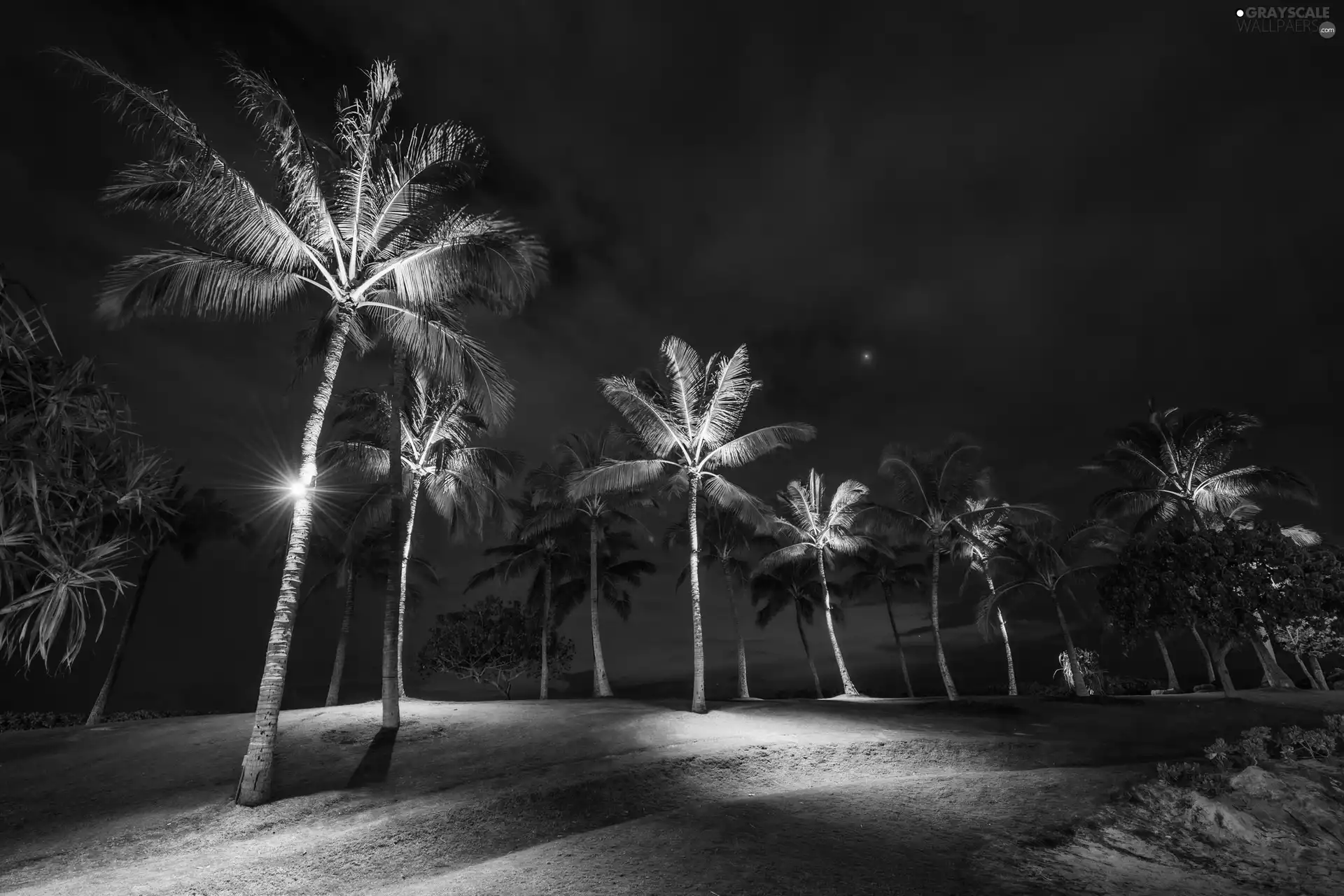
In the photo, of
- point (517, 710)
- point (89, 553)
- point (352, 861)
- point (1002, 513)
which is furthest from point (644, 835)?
point (1002, 513)

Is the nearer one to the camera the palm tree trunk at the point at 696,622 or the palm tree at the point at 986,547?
the palm tree trunk at the point at 696,622

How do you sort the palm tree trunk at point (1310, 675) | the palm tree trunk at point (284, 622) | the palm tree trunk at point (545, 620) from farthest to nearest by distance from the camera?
the palm tree trunk at point (545, 620) < the palm tree trunk at point (1310, 675) < the palm tree trunk at point (284, 622)

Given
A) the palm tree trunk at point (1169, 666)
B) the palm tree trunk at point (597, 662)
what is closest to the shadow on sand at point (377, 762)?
the palm tree trunk at point (597, 662)

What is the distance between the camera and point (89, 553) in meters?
6.44

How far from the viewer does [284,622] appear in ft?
37.1

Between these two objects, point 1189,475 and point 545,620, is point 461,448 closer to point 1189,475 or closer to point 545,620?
point 545,620

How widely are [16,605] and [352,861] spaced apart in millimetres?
4886

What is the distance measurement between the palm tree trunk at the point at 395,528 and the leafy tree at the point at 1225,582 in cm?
2747

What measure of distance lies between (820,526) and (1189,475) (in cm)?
1686

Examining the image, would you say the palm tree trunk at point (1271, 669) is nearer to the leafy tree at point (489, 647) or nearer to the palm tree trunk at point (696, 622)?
the palm tree trunk at point (696, 622)

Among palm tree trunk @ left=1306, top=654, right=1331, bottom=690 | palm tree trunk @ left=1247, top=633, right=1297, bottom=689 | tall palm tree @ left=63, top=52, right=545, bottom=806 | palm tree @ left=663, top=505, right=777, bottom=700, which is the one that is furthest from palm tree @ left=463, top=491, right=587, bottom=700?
palm tree trunk @ left=1306, top=654, right=1331, bottom=690

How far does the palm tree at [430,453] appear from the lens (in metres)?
21.6

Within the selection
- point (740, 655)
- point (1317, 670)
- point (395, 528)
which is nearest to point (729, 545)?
point (740, 655)

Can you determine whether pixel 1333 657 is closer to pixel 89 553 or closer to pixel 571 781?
pixel 571 781
